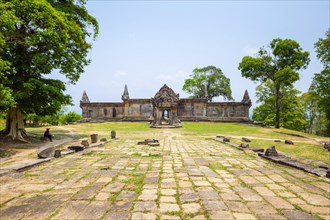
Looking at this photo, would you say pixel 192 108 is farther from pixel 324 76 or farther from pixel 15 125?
pixel 15 125

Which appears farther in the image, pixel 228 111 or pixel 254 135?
pixel 228 111

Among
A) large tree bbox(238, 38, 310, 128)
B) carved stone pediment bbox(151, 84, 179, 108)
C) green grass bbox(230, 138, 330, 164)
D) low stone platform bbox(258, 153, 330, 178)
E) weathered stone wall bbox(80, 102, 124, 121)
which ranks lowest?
green grass bbox(230, 138, 330, 164)

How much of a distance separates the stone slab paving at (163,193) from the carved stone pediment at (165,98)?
25.4 metres

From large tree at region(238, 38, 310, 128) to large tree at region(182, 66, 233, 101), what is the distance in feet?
53.9

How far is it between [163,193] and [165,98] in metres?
28.1

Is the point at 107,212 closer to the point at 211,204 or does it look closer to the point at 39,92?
the point at 211,204

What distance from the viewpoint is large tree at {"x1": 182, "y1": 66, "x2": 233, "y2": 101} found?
49.3 meters

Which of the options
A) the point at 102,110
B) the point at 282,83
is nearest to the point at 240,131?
the point at 282,83

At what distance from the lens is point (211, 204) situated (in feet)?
12.2

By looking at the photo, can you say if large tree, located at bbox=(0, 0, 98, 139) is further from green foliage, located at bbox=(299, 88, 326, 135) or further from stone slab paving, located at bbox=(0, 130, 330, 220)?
green foliage, located at bbox=(299, 88, 326, 135)

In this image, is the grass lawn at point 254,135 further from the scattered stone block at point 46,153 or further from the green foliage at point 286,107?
the green foliage at point 286,107

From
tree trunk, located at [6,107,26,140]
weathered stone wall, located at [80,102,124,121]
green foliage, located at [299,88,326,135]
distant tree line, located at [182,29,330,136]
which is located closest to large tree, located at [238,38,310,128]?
distant tree line, located at [182,29,330,136]

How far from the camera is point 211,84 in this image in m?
50.1

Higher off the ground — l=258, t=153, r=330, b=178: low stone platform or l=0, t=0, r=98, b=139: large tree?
l=0, t=0, r=98, b=139: large tree
